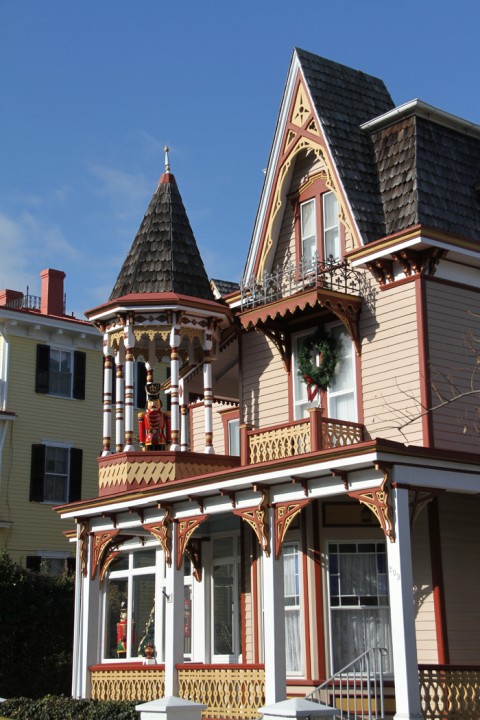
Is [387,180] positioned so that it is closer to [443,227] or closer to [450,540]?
[443,227]

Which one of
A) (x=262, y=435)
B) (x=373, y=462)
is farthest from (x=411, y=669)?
(x=262, y=435)

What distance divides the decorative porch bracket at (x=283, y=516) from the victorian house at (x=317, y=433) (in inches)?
1.8

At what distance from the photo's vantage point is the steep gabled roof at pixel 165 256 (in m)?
23.3

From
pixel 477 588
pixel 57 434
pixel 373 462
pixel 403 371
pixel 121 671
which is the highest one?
pixel 57 434

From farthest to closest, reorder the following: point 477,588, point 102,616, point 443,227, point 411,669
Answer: point 102,616 < point 443,227 < point 477,588 < point 411,669

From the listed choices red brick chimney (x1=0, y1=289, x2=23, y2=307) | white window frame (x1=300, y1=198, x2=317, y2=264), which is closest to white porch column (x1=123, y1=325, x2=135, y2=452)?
white window frame (x1=300, y1=198, x2=317, y2=264)

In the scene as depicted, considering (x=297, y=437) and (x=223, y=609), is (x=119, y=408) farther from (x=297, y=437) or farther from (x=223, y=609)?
(x=297, y=437)

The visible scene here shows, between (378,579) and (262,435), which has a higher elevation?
(262,435)

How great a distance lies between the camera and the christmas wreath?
21.2m

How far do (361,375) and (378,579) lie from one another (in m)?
4.08

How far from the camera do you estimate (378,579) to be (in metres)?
19.5

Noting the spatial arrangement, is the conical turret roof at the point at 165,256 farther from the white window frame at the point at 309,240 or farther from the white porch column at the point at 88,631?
the white porch column at the point at 88,631

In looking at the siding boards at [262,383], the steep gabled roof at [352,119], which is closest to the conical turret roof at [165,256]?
the siding boards at [262,383]

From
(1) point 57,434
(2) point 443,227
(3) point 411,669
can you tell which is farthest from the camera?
(1) point 57,434
